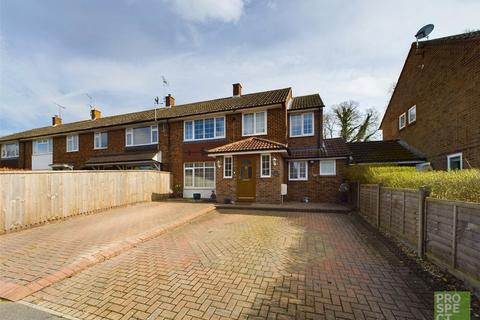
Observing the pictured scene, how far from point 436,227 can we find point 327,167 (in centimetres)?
846

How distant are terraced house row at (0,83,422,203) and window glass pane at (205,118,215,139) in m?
0.07

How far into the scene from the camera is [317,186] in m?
12.3

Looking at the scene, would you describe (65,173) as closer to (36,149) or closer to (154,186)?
(154,186)

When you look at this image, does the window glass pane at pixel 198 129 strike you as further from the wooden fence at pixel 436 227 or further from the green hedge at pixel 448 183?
the wooden fence at pixel 436 227

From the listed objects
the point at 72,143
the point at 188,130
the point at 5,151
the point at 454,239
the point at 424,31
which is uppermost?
the point at 424,31

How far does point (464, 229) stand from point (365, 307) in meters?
1.98

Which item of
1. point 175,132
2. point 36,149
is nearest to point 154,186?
point 175,132

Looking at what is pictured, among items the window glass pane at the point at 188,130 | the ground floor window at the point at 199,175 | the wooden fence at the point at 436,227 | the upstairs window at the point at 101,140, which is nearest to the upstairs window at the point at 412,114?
the wooden fence at the point at 436,227

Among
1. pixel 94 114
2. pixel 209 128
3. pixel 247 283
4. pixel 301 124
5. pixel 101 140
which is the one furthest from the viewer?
pixel 94 114

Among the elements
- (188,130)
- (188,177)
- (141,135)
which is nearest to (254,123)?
(188,130)

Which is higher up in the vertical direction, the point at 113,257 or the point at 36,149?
the point at 36,149

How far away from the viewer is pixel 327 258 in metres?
4.52

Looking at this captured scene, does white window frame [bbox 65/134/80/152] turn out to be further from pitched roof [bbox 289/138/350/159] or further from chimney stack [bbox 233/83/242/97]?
pitched roof [bbox 289/138/350/159]

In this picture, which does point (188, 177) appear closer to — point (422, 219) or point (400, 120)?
point (422, 219)
